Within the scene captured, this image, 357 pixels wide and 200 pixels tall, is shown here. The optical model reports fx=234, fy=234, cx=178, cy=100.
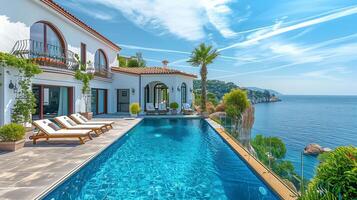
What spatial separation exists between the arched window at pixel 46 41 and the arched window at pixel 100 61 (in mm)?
5898

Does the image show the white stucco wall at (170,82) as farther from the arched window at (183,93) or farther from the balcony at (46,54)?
the balcony at (46,54)

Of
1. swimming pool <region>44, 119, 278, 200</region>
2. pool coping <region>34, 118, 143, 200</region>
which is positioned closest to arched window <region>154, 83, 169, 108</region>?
swimming pool <region>44, 119, 278, 200</region>

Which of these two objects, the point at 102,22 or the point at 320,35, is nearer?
the point at 320,35

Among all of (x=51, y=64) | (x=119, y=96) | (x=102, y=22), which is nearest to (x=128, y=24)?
(x=102, y=22)

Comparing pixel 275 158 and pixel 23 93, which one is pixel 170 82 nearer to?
pixel 23 93

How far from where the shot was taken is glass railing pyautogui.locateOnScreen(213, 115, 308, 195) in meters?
4.93

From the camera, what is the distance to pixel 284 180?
5.59 meters

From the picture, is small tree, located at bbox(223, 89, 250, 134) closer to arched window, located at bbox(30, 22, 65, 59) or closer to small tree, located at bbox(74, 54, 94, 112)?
small tree, located at bbox(74, 54, 94, 112)

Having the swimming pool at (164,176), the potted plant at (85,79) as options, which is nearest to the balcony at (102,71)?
the potted plant at (85,79)

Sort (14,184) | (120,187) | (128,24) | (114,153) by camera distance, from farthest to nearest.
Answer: (128,24)
(114,153)
(120,187)
(14,184)

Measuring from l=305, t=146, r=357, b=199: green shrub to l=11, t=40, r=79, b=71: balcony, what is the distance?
1375 cm

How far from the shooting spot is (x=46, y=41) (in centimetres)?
1483

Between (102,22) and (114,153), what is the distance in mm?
21774

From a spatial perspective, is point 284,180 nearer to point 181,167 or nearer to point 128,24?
point 181,167
